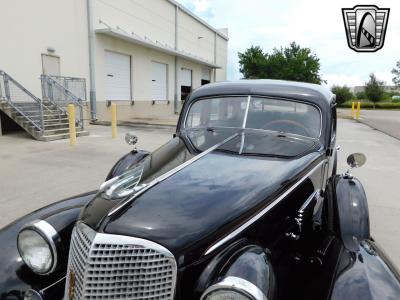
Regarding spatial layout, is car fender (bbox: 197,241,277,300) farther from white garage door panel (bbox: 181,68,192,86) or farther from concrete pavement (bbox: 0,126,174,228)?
white garage door panel (bbox: 181,68,192,86)

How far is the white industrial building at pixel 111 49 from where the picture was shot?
12078 mm

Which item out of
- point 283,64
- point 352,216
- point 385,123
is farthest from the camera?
point 283,64

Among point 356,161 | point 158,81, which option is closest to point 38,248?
point 356,161

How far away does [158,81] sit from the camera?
22.2 meters

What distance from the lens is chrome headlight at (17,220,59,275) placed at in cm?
202

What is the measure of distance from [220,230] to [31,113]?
1097cm

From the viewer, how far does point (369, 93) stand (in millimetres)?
47656

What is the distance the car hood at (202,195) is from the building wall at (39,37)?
37.0ft

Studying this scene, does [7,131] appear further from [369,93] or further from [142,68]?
[369,93]

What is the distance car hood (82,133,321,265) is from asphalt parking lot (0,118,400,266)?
78.1 inches

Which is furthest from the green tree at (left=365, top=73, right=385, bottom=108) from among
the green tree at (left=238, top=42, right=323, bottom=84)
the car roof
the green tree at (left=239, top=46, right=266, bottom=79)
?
the car roof

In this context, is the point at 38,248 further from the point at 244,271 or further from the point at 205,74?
the point at 205,74

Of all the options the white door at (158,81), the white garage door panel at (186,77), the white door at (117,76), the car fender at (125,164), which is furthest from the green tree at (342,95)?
the car fender at (125,164)

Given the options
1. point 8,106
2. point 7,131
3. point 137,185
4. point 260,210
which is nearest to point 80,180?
point 137,185
